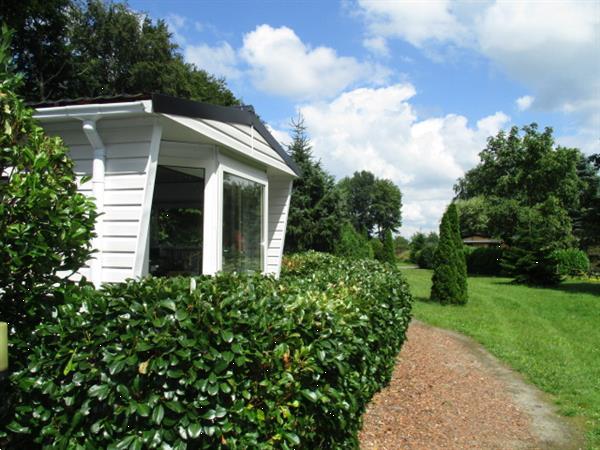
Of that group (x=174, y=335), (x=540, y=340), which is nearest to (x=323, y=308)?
(x=174, y=335)

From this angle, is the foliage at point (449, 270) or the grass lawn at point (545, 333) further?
the foliage at point (449, 270)

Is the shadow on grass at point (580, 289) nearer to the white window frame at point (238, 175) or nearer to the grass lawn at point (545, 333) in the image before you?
the grass lawn at point (545, 333)

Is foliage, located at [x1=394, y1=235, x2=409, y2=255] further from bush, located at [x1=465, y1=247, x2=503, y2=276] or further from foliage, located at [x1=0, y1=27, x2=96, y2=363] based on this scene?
foliage, located at [x1=0, y1=27, x2=96, y2=363]

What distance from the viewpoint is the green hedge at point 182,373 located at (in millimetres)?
2312

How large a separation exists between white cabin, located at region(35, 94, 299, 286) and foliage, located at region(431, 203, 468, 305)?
18.5 feet

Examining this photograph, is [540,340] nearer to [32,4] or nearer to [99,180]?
[99,180]

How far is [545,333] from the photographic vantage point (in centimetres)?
930

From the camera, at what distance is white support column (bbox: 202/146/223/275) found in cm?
551

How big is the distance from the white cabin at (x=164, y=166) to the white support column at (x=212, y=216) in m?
0.01

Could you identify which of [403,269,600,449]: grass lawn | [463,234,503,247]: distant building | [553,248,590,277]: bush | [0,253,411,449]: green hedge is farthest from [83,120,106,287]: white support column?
[463,234,503,247]: distant building

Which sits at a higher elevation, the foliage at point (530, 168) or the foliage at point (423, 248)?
the foliage at point (530, 168)

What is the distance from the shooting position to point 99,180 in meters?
4.46

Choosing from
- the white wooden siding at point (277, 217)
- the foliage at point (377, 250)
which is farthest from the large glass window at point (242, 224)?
the foliage at point (377, 250)

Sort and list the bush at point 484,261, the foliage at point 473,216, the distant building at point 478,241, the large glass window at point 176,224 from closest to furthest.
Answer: the large glass window at point 176,224
the bush at point 484,261
the foliage at point 473,216
the distant building at point 478,241
